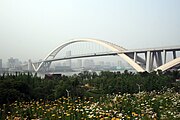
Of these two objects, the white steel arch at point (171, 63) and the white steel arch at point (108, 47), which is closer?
the white steel arch at point (171, 63)

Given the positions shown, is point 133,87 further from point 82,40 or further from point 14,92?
point 82,40

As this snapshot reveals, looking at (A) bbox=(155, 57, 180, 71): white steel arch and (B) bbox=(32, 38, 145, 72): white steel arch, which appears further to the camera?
(B) bbox=(32, 38, 145, 72): white steel arch

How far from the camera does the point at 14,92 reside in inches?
468

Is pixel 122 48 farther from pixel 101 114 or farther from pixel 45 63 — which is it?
pixel 101 114

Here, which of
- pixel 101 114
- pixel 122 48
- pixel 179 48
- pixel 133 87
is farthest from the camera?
pixel 122 48

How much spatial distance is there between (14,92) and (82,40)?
3737cm

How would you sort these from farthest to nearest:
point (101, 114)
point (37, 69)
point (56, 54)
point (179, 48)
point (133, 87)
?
1. point (37, 69)
2. point (56, 54)
3. point (179, 48)
4. point (133, 87)
5. point (101, 114)

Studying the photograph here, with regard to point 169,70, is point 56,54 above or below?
above

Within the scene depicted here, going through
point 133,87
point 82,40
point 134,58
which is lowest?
point 133,87

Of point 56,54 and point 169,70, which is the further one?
point 56,54

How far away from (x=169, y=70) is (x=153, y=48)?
3871 millimetres

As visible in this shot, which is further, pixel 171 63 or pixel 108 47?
pixel 108 47

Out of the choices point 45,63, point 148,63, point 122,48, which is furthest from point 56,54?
point 148,63

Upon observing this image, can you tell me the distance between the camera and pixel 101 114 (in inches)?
196
